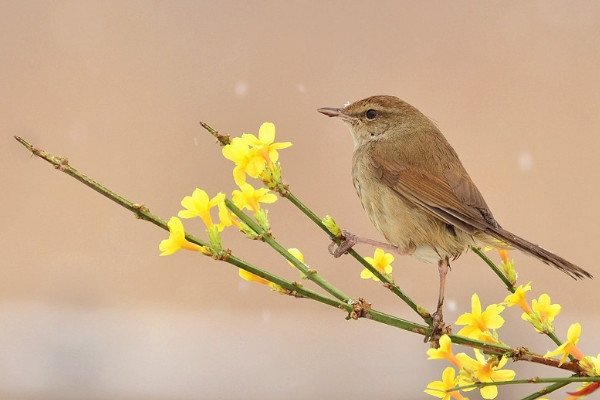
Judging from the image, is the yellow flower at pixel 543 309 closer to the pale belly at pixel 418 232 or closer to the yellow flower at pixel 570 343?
the yellow flower at pixel 570 343

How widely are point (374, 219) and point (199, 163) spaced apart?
3.00 metres

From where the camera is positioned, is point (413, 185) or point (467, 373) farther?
point (413, 185)

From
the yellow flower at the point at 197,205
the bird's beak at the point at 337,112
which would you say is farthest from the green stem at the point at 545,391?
the bird's beak at the point at 337,112

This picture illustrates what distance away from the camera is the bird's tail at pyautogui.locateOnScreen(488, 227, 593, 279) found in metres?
1.00

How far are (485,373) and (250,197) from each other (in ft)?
1.10

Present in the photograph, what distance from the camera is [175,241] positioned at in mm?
930

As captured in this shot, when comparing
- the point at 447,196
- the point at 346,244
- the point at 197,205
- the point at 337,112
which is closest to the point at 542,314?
the point at 346,244

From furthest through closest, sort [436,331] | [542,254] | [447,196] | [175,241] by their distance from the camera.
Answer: [447,196]
[542,254]
[436,331]
[175,241]

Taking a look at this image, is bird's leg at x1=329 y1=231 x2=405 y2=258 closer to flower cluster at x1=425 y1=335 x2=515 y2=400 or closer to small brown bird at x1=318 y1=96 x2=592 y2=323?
small brown bird at x1=318 y1=96 x2=592 y2=323

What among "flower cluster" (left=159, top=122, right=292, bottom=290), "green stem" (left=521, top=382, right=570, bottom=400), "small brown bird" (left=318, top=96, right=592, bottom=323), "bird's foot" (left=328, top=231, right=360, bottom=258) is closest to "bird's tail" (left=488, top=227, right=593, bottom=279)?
"small brown bird" (left=318, top=96, right=592, bottom=323)

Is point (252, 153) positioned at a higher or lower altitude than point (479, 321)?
higher

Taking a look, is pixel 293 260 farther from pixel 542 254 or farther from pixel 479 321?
pixel 542 254

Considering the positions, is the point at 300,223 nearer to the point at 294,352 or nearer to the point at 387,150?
the point at 294,352

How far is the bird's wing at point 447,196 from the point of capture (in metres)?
1.50
